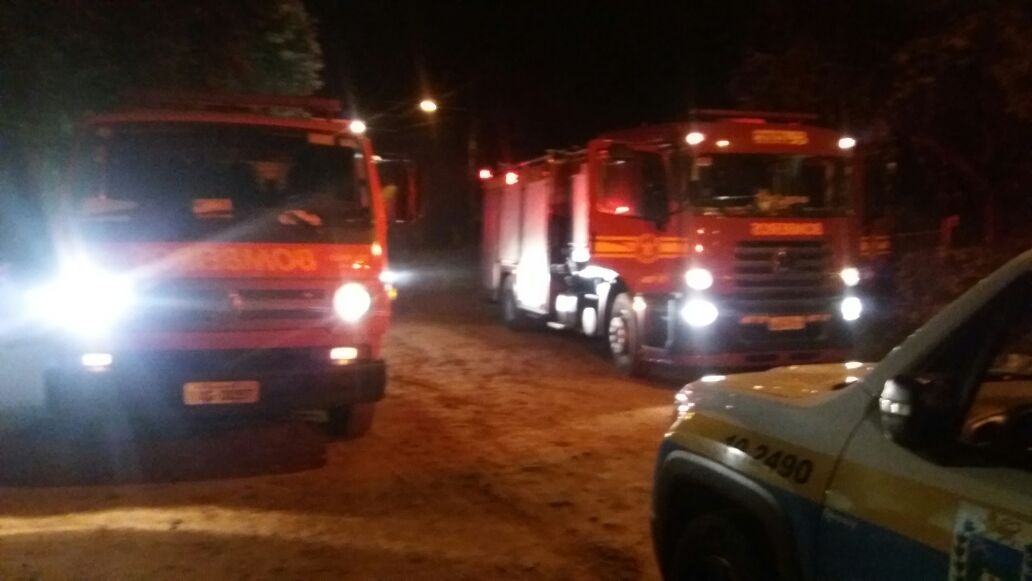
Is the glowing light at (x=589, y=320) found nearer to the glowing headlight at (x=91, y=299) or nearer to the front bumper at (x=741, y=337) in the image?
the front bumper at (x=741, y=337)

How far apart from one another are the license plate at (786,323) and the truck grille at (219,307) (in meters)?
6.15

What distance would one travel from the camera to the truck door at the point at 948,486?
3.16 m

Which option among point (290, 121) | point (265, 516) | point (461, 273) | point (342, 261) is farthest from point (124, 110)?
point (461, 273)

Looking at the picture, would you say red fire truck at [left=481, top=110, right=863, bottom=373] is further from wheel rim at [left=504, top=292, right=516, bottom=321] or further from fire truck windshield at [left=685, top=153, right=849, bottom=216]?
wheel rim at [left=504, top=292, right=516, bottom=321]

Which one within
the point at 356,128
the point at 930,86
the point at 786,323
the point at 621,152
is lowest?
the point at 786,323

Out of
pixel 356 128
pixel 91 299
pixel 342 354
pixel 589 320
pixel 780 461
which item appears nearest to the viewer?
pixel 780 461

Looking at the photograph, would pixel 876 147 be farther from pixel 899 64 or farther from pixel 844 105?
pixel 844 105

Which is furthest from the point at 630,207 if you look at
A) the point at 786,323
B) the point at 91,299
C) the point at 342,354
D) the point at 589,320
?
the point at 91,299

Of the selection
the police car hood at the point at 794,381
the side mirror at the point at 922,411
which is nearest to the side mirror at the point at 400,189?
the police car hood at the point at 794,381

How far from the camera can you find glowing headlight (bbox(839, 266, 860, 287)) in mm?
13930

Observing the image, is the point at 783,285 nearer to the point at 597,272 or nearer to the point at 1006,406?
the point at 597,272

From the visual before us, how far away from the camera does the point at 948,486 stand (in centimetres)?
334

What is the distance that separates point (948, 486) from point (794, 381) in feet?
5.15

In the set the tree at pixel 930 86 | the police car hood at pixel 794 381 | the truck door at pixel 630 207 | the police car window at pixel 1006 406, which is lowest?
the police car hood at pixel 794 381
